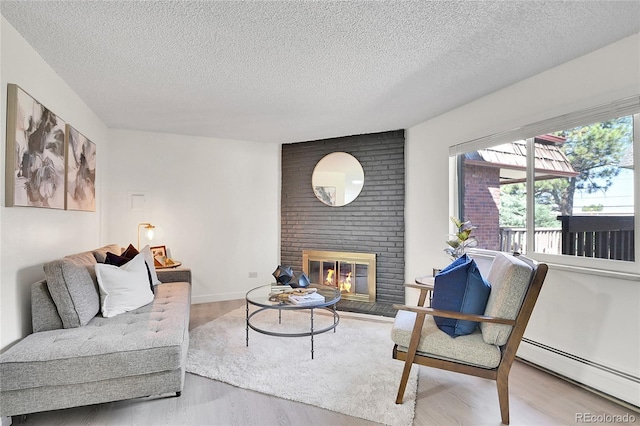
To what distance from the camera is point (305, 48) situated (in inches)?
86.3

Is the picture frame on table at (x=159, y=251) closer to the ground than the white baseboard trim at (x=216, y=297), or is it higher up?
higher up

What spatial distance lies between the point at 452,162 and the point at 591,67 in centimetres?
145

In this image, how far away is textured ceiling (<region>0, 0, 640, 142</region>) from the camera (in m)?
1.81

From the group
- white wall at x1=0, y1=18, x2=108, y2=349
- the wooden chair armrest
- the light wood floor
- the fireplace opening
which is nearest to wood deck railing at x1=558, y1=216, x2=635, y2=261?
the light wood floor

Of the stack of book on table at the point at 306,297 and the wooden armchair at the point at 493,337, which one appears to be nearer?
the wooden armchair at the point at 493,337

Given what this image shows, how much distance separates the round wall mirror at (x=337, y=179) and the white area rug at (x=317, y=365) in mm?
Answer: 1756

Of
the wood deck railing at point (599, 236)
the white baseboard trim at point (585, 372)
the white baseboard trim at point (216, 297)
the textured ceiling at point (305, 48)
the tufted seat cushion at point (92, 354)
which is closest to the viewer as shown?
the tufted seat cushion at point (92, 354)

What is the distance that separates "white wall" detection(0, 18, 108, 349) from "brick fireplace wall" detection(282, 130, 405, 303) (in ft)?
8.72

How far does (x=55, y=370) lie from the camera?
1.73m

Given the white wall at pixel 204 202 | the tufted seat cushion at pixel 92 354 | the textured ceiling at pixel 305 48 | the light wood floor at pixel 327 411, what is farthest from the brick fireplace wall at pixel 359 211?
the tufted seat cushion at pixel 92 354

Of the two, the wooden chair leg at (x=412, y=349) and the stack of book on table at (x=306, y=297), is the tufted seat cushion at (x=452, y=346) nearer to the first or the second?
the wooden chair leg at (x=412, y=349)

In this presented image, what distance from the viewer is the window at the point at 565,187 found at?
7.17 ft

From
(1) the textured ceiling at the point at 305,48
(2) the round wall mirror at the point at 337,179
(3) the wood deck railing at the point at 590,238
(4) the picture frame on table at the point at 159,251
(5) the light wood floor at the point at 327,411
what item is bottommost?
(5) the light wood floor at the point at 327,411

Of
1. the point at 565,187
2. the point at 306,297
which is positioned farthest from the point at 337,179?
the point at 565,187
